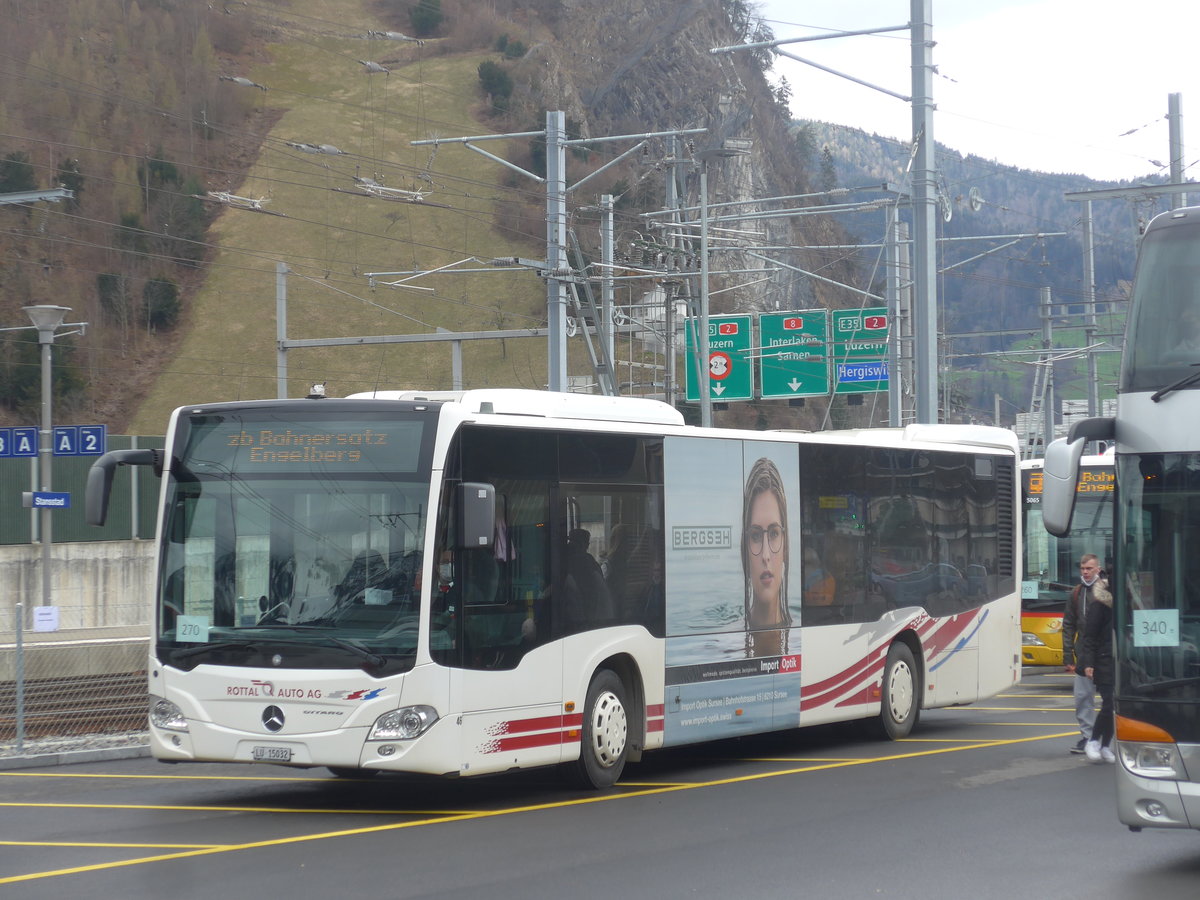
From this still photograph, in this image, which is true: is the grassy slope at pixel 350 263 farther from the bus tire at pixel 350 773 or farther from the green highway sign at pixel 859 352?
the bus tire at pixel 350 773

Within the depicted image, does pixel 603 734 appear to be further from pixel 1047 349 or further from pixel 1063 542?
pixel 1047 349

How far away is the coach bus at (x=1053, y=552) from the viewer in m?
23.8

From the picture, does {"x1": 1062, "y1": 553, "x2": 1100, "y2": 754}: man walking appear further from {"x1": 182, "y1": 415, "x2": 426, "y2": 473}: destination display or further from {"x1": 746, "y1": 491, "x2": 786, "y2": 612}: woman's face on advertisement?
{"x1": 182, "y1": 415, "x2": 426, "y2": 473}: destination display

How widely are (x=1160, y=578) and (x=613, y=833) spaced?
379cm

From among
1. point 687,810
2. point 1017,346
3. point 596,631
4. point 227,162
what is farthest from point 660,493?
point 1017,346

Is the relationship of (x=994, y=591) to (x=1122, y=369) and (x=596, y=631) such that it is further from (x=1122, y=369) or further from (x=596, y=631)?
(x=1122, y=369)

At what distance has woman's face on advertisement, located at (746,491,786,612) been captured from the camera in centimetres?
1394

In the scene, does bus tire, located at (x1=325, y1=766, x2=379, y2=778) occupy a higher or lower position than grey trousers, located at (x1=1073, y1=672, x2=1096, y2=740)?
lower

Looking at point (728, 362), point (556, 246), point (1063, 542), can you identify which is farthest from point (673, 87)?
point (1063, 542)

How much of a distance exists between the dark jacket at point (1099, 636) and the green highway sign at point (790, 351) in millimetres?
32007

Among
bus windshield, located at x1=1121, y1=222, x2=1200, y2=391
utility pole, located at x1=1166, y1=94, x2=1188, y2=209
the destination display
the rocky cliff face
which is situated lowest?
the destination display

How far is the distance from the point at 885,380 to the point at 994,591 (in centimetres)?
3077

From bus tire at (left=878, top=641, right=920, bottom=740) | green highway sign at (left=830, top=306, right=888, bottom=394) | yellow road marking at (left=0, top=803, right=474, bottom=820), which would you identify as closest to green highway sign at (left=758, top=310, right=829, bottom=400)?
green highway sign at (left=830, top=306, right=888, bottom=394)

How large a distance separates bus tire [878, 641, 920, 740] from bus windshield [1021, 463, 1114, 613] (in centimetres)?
738
